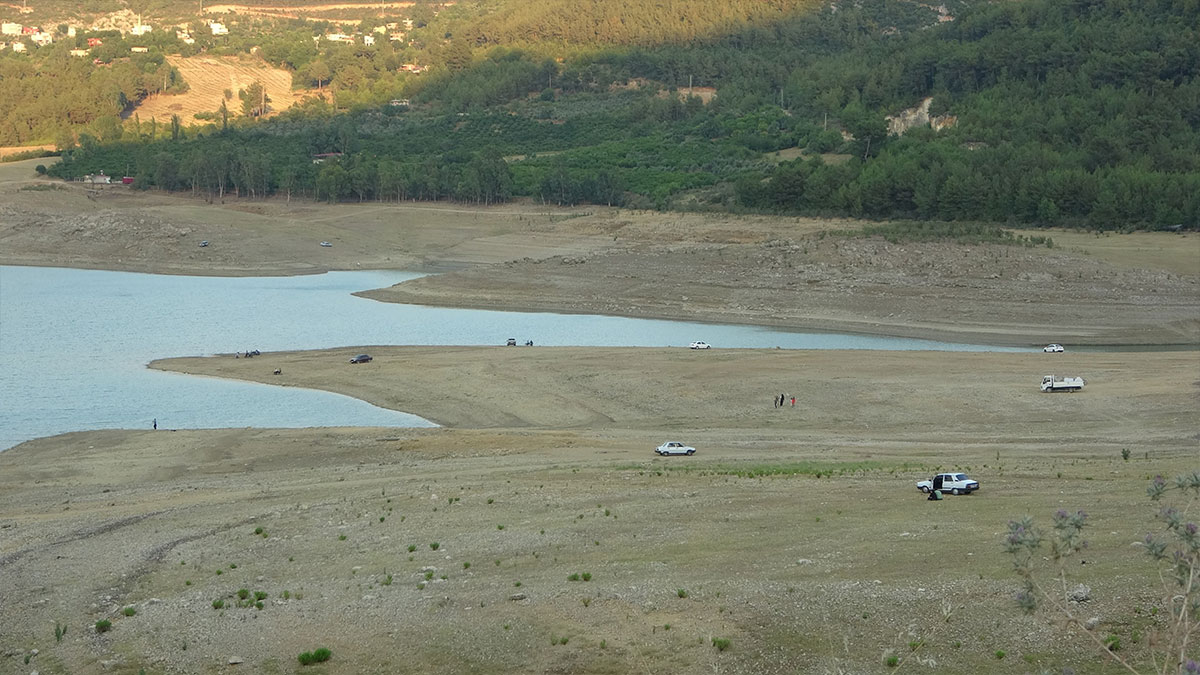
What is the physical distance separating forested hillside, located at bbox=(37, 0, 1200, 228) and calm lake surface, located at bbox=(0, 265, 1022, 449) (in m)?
29.1

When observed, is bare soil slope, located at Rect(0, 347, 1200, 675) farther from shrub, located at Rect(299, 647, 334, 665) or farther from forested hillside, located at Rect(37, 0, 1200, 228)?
forested hillside, located at Rect(37, 0, 1200, 228)

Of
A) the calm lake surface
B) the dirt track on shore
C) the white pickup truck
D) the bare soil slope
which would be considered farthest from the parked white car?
the calm lake surface

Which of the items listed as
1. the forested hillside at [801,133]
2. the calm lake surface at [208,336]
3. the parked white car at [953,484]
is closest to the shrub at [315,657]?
the parked white car at [953,484]

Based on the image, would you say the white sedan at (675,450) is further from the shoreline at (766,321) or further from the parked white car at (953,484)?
the shoreline at (766,321)

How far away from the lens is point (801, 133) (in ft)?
417

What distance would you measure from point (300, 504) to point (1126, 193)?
71047mm

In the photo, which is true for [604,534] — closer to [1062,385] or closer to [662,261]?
[1062,385]

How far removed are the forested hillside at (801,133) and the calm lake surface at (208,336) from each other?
1145 inches

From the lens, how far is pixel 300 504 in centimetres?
3059

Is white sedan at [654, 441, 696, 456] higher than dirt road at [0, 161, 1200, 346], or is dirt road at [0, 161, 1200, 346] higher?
white sedan at [654, 441, 696, 456]

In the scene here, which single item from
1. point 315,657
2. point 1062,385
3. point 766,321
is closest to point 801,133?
point 766,321

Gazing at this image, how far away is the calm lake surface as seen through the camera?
4944 centimetres

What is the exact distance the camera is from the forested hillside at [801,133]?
95500 millimetres

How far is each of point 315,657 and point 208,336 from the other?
51165mm
